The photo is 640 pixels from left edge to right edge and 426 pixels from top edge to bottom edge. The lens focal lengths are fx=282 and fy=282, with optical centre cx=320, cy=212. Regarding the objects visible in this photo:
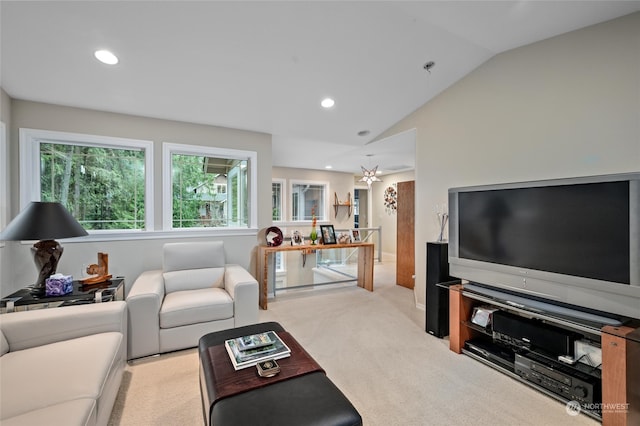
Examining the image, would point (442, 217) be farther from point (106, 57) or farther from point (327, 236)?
point (106, 57)

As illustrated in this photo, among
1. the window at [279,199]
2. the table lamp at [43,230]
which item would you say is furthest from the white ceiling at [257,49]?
the window at [279,199]

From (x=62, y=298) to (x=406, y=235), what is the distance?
451 centimetres

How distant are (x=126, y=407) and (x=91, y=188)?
8.46 ft

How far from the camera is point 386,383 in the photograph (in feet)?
7.12

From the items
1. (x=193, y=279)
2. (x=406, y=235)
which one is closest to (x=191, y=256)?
(x=193, y=279)

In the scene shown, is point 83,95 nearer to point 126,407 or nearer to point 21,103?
point 21,103

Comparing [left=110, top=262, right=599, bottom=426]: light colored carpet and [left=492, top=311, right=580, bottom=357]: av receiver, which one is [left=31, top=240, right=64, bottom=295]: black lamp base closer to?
[left=110, top=262, right=599, bottom=426]: light colored carpet

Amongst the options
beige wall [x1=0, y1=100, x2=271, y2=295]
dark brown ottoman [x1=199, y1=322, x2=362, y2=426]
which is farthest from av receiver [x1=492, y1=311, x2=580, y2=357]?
beige wall [x1=0, y1=100, x2=271, y2=295]

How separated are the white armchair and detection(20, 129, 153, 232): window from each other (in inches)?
30.4

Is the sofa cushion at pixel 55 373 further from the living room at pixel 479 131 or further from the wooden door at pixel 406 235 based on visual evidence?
the wooden door at pixel 406 235

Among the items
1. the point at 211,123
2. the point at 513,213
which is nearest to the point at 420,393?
the point at 513,213

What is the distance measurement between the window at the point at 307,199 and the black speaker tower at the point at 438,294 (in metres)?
4.59

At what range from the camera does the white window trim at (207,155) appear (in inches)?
141

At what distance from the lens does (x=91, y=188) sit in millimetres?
3352
